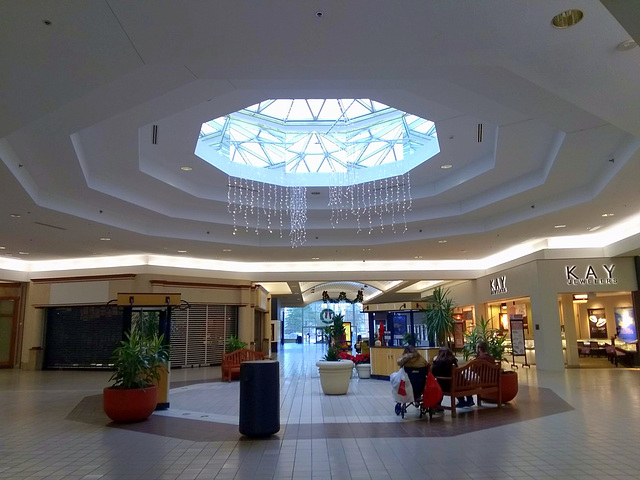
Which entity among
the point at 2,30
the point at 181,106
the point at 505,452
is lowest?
the point at 505,452

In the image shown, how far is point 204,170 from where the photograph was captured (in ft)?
33.5

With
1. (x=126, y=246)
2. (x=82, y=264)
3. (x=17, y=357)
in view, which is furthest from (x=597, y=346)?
(x=17, y=357)

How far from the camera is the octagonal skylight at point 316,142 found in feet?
31.2

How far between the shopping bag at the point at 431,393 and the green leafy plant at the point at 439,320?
19.8 feet

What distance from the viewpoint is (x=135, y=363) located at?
7.70m

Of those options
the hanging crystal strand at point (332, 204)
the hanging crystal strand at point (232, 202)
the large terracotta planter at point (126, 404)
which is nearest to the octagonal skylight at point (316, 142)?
the hanging crystal strand at point (332, 204)

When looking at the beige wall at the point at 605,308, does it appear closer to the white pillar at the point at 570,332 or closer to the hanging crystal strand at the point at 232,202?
the white pillar at the point at 570,332

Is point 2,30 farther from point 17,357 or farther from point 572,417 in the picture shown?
point 17,357

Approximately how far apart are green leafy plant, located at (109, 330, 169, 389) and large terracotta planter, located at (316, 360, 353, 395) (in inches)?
147

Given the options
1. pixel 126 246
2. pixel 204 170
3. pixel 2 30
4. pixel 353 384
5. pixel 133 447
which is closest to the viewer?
pixel 2 30

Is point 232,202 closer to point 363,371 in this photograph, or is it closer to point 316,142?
point 316,142

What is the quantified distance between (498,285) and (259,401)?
546 inches

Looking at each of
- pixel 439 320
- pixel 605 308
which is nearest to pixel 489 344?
pixel 439 320

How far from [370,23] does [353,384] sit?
32.5ft
